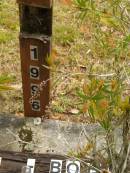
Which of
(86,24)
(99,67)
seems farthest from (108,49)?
(86,24)

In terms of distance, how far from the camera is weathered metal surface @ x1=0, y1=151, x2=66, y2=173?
2.50 meters

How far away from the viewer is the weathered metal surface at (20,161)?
2.50 m

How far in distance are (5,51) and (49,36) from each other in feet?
4.59

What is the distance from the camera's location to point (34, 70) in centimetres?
259

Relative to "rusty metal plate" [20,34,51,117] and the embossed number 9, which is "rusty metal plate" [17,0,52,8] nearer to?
"rusty metal plate" [20,34,51,117]

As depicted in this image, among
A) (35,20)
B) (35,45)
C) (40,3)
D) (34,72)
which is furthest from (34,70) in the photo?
(40,3)

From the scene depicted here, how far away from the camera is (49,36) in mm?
2408

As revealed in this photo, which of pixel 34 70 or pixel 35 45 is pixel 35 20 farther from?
pixel 34 70

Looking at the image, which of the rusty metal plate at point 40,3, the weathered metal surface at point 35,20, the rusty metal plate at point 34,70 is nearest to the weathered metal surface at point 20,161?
the rusty metal plate at point 34,70

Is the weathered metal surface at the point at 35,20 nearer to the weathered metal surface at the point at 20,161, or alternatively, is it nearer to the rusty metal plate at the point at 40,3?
the rusty metal plate at the point at 40,3

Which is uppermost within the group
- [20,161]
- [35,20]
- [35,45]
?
[35,20]

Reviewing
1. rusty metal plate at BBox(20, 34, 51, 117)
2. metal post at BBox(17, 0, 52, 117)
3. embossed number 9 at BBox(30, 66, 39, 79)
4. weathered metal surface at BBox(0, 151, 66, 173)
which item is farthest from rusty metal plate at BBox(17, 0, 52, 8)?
weathered metal surface at BBox(0, 151, 66, 173)

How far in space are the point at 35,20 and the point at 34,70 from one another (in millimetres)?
343

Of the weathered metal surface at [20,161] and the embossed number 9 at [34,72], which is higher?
the embossed number 9 at [34,72]
